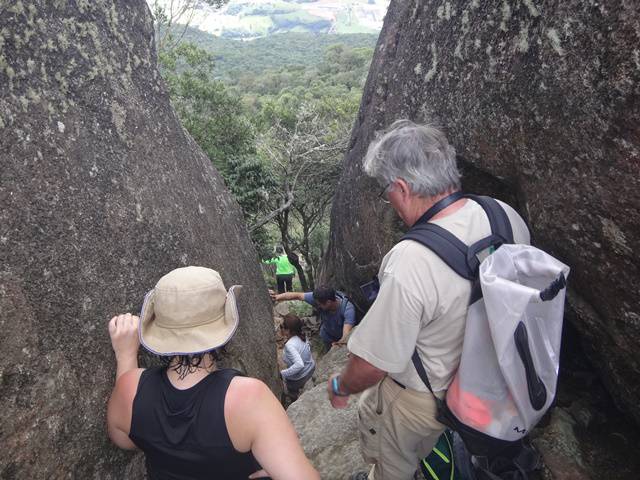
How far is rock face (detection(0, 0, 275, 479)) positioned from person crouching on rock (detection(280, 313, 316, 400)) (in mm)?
1984

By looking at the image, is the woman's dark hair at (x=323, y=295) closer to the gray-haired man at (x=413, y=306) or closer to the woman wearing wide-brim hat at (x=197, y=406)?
the gray-haired man at (x=413, y=306)

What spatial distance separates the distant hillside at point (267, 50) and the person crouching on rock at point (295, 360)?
72780mm

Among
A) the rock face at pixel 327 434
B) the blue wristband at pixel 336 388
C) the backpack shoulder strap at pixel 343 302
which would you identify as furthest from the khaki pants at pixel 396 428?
the backpack shoulder strap at pixel 343 302

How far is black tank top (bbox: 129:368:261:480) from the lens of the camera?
1913 millimetres

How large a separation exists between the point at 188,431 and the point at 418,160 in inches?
71.2

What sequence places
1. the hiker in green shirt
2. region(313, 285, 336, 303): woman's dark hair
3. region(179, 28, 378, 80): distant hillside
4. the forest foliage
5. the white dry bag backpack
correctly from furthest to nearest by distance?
region(179, 28, 378, 80): distant hillside, the forest foliage, the hiker in green shirt, region(313, 285, 336, 303): woman's dark hair, the white dry bag backpack

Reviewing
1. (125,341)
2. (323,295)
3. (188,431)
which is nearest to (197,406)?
(188,431)

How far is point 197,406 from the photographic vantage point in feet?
6.37

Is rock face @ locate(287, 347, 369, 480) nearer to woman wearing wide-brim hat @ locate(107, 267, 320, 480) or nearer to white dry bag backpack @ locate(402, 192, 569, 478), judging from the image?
white dry bag backpack @ locate(402, 192, 569, 478)

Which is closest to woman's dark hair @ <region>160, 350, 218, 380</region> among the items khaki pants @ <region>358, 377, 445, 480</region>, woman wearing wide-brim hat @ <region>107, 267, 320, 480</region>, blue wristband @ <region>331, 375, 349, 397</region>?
woman wearing wide-brim hat @ <region>107, 267, 320, 480</region>

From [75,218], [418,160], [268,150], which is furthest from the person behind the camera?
[268,150]

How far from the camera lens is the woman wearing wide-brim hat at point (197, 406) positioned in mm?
1892

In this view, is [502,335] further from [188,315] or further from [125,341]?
[125,341]

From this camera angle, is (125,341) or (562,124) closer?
(125,341)
